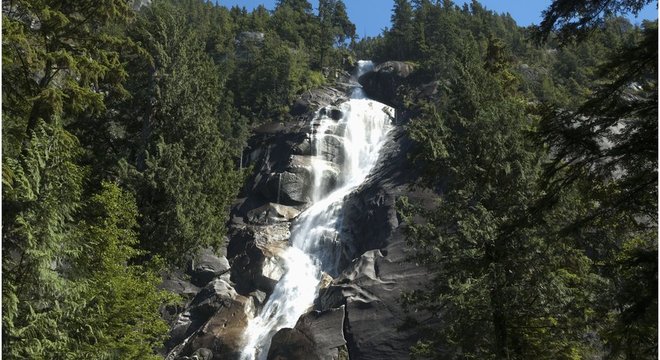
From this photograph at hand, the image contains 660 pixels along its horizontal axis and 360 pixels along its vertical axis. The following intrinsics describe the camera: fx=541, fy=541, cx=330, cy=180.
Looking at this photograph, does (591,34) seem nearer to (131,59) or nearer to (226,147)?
(226,147)

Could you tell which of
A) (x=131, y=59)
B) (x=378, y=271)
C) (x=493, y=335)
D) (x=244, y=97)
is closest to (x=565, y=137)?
(x=493, y=335)

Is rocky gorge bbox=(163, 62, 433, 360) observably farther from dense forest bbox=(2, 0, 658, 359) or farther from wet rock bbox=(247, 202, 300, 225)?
dense forest bbox=(2, 0, 658, 359)

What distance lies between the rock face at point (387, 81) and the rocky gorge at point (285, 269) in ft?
25.0

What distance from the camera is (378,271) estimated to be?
1078 inches

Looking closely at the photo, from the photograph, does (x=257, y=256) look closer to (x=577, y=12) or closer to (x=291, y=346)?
(x=291, y=346)

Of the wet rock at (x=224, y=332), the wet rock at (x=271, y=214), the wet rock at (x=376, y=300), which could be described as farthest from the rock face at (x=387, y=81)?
the wet rock at (x=224, y=332)

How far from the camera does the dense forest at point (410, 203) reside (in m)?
6.71

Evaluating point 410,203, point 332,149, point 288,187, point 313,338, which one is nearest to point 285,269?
point 313,338

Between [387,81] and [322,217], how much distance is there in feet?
88.7

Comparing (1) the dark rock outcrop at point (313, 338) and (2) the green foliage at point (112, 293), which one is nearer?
(2) the green foliage at point (112, 293)

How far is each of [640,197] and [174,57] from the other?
1794 centimetres

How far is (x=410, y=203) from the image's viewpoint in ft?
48.5

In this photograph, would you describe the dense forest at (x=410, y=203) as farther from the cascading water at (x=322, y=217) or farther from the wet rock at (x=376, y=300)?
the cascading water at (x=322, y=217)

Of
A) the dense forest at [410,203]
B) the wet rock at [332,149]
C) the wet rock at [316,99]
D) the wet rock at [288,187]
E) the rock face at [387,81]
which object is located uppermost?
the rock face at [387,81]
